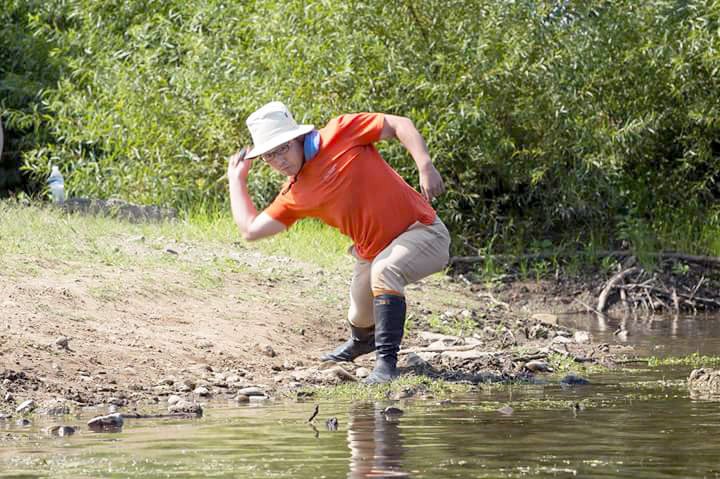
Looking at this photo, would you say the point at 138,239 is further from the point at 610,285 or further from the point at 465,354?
the point at 610,285

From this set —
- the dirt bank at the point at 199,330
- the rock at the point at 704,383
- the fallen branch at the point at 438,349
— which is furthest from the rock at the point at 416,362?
the rock at the point at 704,383

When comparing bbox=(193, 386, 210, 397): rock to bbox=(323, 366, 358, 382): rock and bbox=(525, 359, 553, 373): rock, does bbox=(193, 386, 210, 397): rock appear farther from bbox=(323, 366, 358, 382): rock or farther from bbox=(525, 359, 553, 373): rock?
bbox=(525, 359, 553, 373): rock

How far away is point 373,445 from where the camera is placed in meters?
5.25

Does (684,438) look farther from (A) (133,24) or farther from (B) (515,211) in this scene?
Answer: (A) (133,24)

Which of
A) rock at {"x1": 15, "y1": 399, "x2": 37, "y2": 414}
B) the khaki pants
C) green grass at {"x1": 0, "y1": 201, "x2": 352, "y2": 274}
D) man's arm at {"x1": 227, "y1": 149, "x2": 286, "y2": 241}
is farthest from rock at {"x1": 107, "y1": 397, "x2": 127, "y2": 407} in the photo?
green grass at {"x1": 0, "y1": 201, "x2": 352, "y2": 274}

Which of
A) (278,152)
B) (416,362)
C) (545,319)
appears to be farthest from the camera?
(545,319)

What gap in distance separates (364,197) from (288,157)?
485mm

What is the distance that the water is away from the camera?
466 centimetres

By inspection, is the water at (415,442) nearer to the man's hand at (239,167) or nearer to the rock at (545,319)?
the man's hand at (239,167)

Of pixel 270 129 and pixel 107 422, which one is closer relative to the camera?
pixel 107 422

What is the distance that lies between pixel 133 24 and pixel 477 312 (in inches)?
329

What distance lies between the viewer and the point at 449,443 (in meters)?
5.28

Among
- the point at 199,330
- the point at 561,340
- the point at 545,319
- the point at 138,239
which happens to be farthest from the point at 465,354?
the point at 138,239

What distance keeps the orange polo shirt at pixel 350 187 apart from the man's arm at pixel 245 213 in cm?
5
